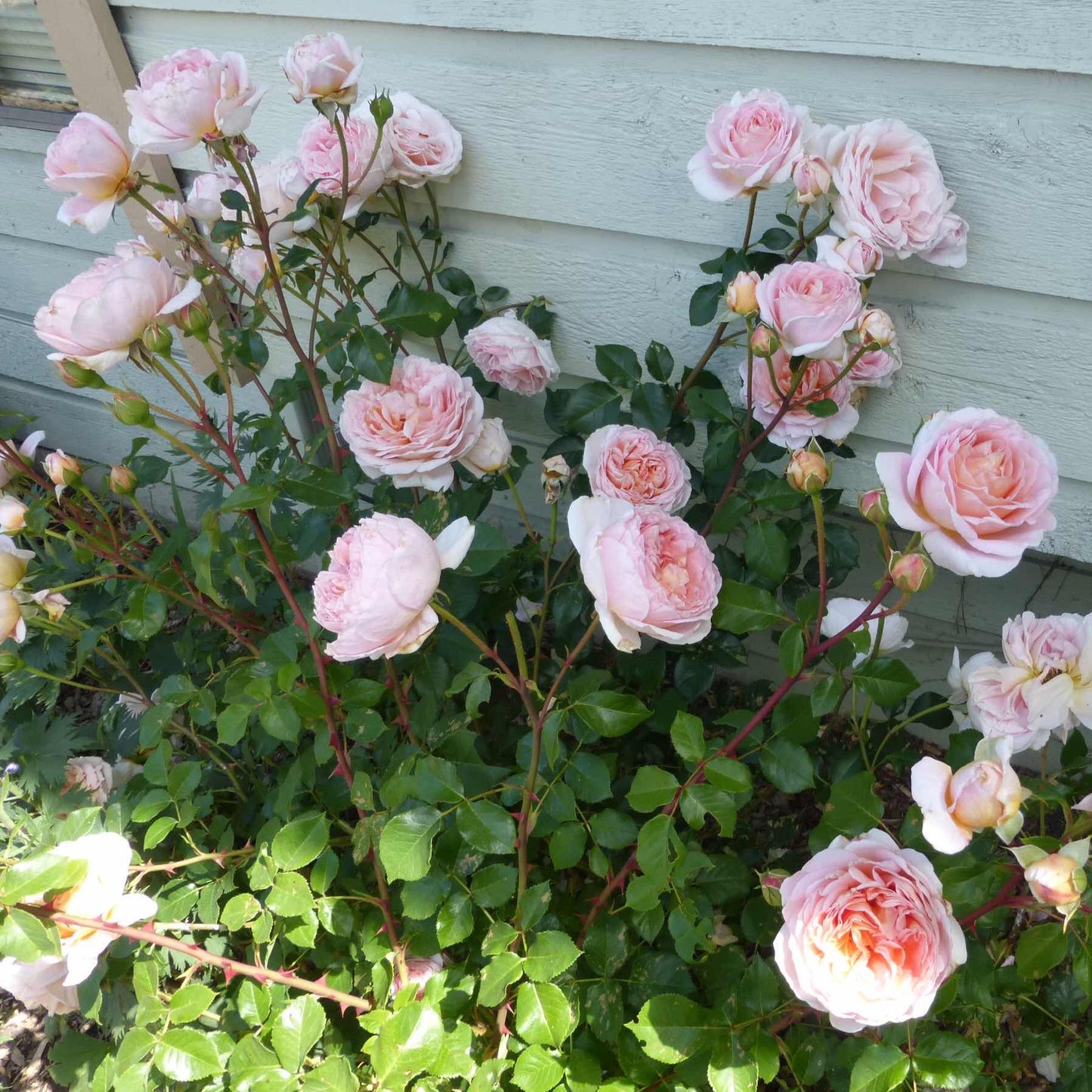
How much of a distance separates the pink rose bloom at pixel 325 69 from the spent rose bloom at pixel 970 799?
1.14 m

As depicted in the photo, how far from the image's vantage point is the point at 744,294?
109 cm

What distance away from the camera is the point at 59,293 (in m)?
1.11

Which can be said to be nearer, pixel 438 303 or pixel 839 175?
pixel 839 175

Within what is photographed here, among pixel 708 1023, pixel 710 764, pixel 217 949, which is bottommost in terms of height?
pixel 217 949

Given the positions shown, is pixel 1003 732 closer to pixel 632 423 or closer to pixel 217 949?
pixel 632 423

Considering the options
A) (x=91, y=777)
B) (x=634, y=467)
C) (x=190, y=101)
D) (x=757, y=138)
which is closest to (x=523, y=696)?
Result: (x=634, y=467)

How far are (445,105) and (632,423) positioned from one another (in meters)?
0.62

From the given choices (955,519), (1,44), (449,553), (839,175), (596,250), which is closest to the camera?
(955,519)

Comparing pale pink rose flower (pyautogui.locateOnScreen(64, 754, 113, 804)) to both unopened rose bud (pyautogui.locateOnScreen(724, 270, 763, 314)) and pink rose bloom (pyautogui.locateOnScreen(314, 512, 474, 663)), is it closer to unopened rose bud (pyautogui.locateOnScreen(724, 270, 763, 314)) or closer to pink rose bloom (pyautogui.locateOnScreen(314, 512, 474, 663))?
pink rose bloom (pyautogui.locateOnScreen(314, 512, 474, 663))

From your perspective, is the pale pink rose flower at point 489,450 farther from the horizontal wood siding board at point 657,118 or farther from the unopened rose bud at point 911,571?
A: the unopened rose bud at point 911,571

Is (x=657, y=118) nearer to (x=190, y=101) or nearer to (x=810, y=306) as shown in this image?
(x=810, y=306)

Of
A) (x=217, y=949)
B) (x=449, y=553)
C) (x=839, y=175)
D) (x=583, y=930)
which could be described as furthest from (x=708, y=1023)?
(x=839, y=175)

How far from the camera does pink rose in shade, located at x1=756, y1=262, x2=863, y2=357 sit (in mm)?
1032

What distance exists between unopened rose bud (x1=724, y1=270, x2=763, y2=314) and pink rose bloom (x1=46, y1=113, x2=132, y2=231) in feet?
2.88
